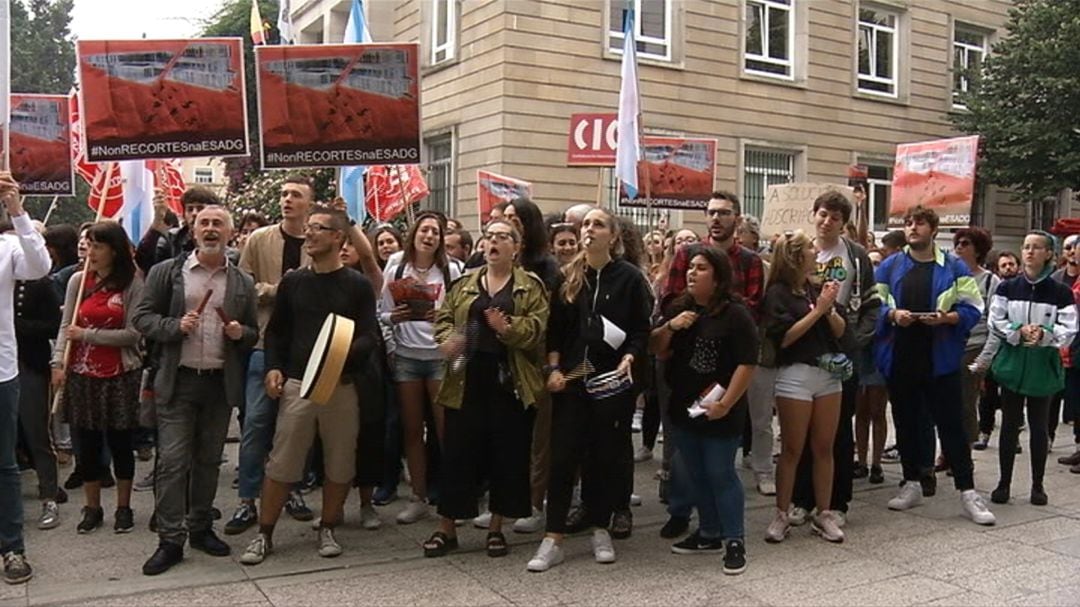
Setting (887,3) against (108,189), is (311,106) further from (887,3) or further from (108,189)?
(887,3)

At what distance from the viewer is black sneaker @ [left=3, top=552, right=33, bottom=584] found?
515cm

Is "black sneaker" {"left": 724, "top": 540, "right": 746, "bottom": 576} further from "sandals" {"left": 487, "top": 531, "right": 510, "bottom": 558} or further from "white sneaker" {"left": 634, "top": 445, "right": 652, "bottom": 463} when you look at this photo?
"white sneaker" {"left": 634, "top": 445, "right": 652, "bottom": 463}

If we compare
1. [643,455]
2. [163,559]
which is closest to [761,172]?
[643,455]

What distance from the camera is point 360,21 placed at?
409 inches

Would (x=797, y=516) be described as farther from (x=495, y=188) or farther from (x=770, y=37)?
(x=770, y=37)

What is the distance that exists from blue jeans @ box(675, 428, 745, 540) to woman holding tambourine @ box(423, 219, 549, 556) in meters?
0.95

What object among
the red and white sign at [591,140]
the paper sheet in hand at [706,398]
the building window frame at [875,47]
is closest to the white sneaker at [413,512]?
the paper sheet in hand at [706,398]

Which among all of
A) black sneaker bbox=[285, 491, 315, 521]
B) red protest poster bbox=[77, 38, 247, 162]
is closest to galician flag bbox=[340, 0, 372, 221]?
red protest poster bbox=[77, 38, 247, 162]

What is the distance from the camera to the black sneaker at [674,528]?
6.20m

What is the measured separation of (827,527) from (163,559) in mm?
3956

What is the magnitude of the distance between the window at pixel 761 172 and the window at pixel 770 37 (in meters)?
1.73

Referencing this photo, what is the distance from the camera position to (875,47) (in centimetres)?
2289

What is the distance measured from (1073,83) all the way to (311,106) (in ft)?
62.5

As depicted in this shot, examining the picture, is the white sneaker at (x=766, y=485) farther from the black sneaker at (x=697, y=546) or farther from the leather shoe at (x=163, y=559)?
the leather shoe at (x=163, y=559)
